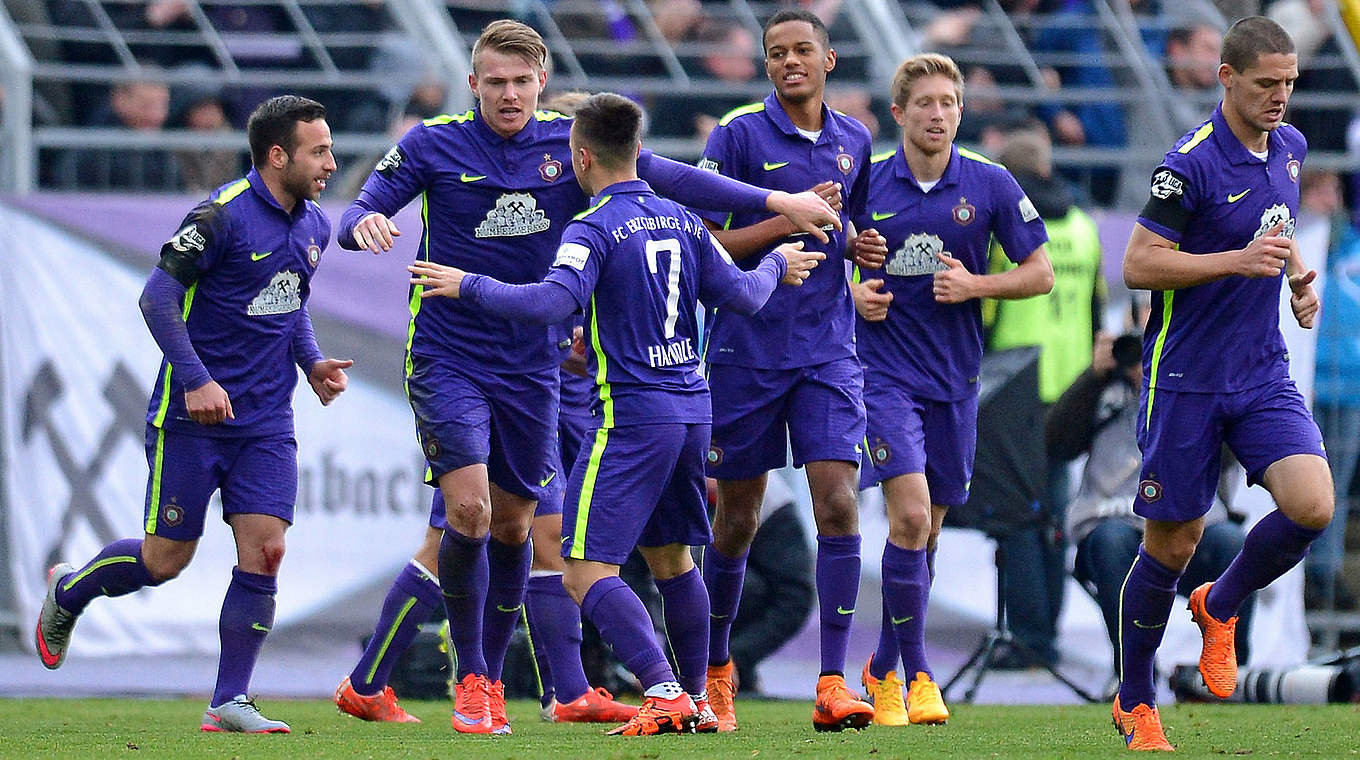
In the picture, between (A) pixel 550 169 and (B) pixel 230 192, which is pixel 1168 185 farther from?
(B) pixel 230 192

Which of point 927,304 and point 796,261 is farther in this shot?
point 927,304

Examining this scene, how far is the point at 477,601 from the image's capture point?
23.9 feet

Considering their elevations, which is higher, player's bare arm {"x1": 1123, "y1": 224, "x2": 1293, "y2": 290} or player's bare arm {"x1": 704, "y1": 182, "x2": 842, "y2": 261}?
player's bare arm {"x1": 704, "y1": 182, "x2": 842, "y2": 261}

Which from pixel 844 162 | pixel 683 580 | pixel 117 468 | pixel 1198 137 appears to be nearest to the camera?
pixel 1198 137

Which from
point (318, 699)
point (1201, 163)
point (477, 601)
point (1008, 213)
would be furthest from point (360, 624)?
point (1201, 163)

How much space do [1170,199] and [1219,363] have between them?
52 centimetres

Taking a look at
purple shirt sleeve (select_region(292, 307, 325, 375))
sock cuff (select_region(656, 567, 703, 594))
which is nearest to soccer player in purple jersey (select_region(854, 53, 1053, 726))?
sock cuff (select_region(656, 567, 703, 594))

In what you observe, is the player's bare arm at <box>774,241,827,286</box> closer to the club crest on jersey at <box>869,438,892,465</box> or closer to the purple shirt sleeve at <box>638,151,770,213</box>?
the purple shirt sleeve at <box>638,151,770,213</box>

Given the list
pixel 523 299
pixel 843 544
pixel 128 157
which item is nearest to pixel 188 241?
pixel 523 299

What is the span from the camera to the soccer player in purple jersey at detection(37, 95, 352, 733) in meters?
7.03

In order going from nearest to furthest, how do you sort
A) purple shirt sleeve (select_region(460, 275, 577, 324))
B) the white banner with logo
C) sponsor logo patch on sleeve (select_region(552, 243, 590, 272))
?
purple shirt sleeve (select_region(460, 275, 577, 324)) < sponsor logo patch on sleeve (select_region(552, 243, 590, 272)) < the white banner with logo

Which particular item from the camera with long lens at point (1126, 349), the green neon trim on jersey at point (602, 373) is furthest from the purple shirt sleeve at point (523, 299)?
the camera with long lens at point (1126, 349)

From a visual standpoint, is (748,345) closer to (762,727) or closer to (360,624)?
(762,727)

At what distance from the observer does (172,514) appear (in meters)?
7.14
